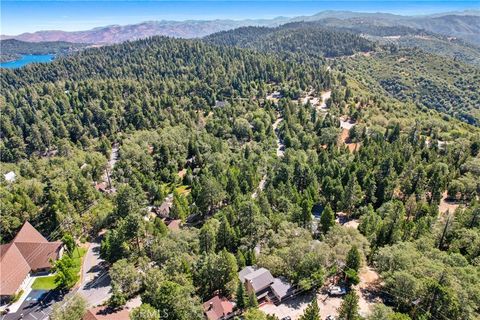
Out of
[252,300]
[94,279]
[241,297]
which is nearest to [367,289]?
[252,300]

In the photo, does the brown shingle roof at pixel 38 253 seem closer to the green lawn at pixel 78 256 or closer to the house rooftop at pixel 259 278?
the green lawn at pixel 78 256

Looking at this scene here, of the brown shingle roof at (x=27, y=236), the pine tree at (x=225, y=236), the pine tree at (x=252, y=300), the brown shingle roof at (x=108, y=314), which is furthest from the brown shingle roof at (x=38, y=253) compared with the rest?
the pine tree at (x=252, y=300)

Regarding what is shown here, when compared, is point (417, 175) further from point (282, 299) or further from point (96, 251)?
point (96, 251)

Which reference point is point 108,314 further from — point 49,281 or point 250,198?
point 250,198

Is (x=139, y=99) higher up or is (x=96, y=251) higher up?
(x=139, y=99)

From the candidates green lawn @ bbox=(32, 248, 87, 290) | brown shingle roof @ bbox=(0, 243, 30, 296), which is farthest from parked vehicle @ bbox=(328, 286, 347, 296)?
brown shingle roof @ bbox=(0, 243, 30, 296)

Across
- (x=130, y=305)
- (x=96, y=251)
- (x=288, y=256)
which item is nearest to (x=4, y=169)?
(x=96, y=251)
